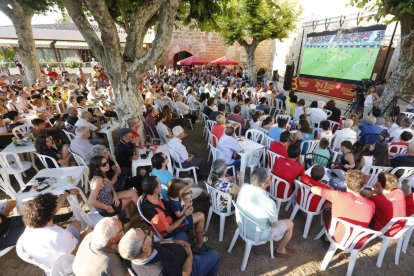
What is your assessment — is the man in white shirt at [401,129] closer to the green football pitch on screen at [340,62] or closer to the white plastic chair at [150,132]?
the white plastic chair at [150,132]

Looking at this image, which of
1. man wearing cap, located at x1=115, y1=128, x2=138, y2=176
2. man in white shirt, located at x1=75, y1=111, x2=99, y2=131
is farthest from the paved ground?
man in white shirt, located at x1=75, y1=111, x2=99, y2=131

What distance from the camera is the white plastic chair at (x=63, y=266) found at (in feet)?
6.23

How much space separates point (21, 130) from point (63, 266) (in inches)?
180

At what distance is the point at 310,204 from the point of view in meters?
3.04

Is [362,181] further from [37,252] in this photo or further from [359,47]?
[359,47]

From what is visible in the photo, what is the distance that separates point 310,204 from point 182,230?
1770 mm

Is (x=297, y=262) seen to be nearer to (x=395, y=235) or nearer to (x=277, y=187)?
(x=277, y=187)

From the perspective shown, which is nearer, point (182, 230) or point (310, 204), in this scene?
point (182, 230)

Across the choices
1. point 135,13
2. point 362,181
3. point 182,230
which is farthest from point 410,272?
point 135,13

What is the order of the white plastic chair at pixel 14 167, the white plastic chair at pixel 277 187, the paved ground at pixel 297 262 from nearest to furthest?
the paved ground at pixel 297 262, the white plastic chair at pixel 277 187, the white plastic chair at pixel 14 167

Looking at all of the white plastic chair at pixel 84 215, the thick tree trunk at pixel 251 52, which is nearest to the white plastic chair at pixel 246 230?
the white plastic chair at pixel 84 215

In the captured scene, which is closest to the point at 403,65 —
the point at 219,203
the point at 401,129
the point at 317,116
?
the point at 401,129

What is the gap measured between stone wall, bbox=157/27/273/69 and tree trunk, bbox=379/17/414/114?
1441 centimetres

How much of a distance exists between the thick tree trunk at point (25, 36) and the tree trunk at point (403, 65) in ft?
41.5
